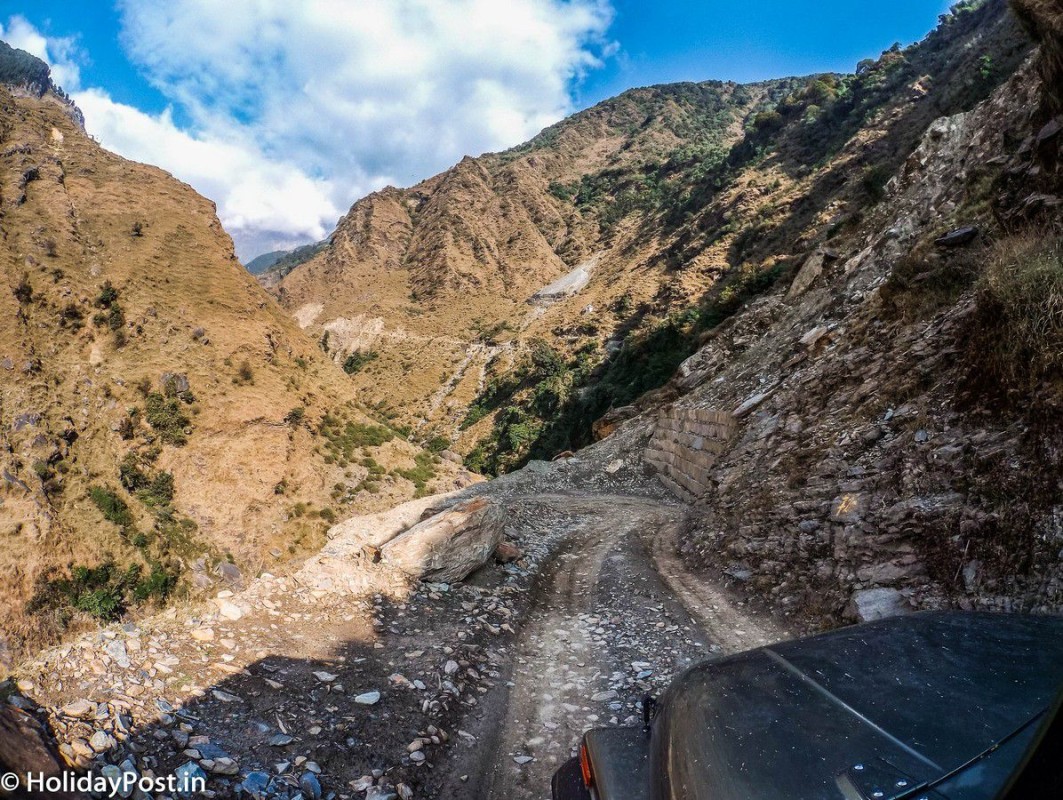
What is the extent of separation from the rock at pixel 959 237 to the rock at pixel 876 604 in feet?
22.9

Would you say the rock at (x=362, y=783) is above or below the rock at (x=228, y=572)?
above

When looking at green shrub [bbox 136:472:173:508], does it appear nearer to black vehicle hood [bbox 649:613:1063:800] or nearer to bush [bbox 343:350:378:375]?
black vehicle hood [bbox 649:613:1063:800]

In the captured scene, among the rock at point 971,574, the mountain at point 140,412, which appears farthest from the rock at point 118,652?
the mountain at point 140,412

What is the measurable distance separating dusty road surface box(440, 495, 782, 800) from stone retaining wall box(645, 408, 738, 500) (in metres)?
6.08

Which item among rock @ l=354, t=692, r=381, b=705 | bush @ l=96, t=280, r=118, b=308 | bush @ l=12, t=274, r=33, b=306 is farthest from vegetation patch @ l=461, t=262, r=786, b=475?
bush @ l=12, t=274, r=33, b=306

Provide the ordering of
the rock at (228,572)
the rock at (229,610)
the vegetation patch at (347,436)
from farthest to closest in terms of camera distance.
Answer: the vegetation patch at (347,436) → the rock at (228,572) → the rock at (229,610)

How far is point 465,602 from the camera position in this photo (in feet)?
20.4

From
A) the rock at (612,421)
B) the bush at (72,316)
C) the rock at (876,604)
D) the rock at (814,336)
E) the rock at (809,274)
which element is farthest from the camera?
the rock at (612,421)

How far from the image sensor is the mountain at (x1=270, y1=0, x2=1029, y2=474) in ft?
128

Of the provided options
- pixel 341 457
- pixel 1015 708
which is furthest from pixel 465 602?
pixel 341 457

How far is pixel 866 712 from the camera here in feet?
6.39

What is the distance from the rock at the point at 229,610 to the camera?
15.5 feet

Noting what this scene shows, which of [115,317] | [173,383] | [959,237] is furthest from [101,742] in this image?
[115,317]

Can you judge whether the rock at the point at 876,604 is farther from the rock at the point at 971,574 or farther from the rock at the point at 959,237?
the rock at the point at 959,237
